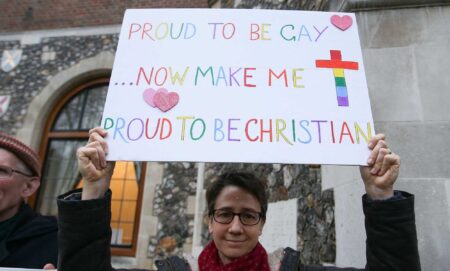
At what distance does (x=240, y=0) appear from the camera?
4.00 m

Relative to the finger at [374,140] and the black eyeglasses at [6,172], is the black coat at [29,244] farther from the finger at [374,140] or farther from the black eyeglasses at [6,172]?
the finger at [374,140]

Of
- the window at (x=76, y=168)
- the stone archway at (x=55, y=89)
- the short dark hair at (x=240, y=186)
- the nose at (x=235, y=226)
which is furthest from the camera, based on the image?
the stone archway at (x=55, y=89)

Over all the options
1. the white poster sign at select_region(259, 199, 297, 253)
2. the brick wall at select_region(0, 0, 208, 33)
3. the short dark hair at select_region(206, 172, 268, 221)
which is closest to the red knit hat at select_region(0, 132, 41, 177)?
the short dark hair at select_region(206, 172, 268, 221)

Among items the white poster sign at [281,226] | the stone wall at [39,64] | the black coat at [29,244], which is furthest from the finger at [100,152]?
the stone wall at [39,64]

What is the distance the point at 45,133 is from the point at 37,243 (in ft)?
17.9

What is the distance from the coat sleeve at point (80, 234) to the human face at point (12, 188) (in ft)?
2.07

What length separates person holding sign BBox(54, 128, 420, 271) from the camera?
1.16 m

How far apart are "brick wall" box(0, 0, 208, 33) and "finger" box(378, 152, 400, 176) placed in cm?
589

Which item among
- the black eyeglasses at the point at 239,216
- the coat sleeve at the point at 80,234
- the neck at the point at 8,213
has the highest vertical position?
the neck at the point at 8,213

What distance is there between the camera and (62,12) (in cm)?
682

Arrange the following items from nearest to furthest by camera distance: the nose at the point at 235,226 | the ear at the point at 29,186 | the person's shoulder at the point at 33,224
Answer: the nose at the point at 235,226, the person's shoulder at the point at 33,224, the ear at the point at 29,186

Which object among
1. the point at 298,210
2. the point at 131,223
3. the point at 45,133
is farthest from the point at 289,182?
the point at 45,133

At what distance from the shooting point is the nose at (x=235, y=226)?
130 centimetres

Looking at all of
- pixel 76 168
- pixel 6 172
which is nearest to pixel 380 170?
pixel 6 172
